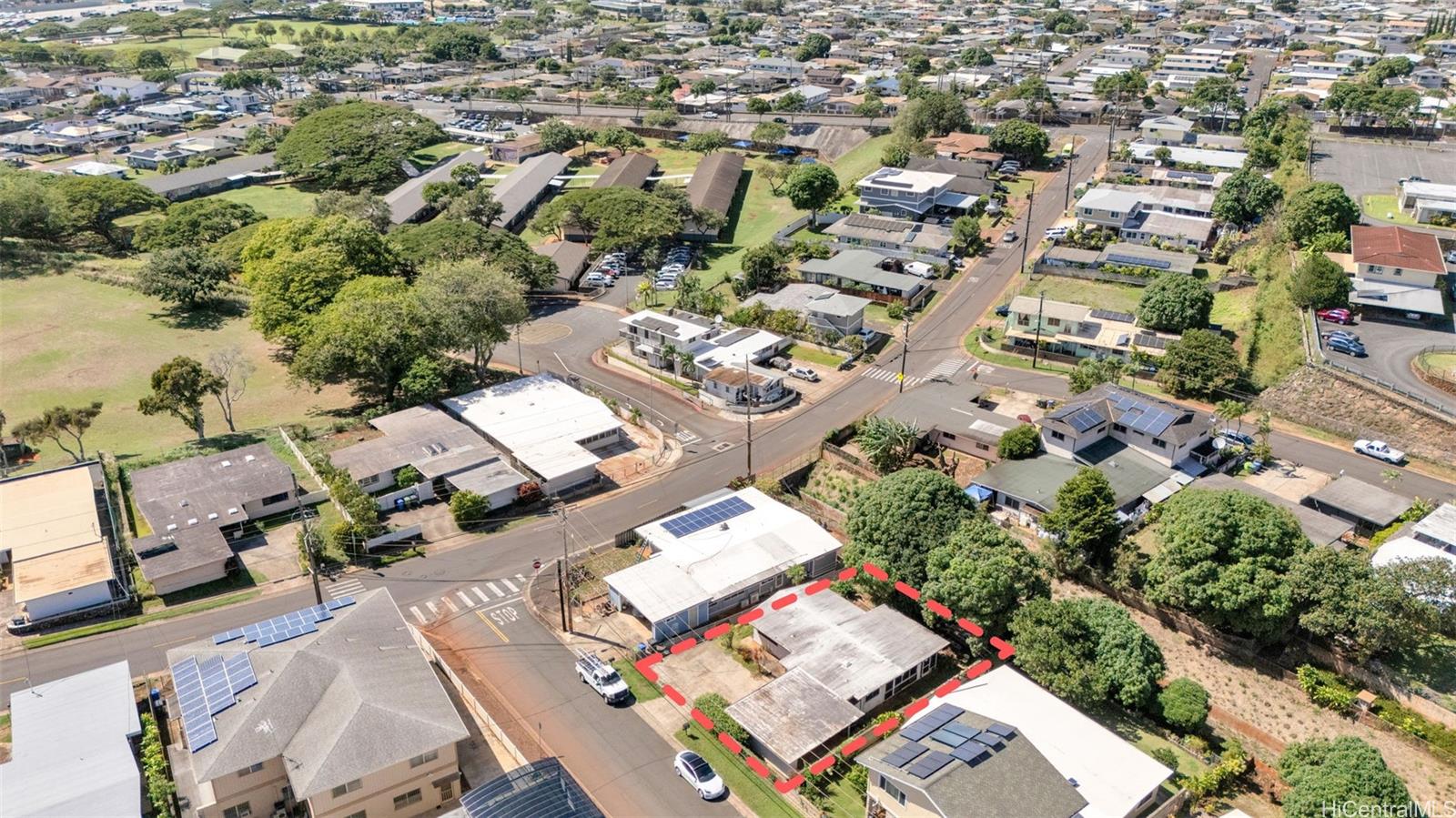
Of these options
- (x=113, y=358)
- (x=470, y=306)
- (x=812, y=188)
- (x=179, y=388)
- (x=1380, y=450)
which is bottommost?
(x=1380, y=450)

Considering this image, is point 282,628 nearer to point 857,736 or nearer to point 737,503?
point 737,503

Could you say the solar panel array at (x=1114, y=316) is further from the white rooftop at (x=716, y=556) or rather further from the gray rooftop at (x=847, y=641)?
the gray rooftop at (x=847, y=641)

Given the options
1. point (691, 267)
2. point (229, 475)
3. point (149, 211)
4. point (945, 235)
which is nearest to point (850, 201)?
point (945, 235)

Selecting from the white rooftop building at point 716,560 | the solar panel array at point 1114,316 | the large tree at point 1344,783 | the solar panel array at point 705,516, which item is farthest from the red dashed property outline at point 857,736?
the solar panel array at point 1114,316

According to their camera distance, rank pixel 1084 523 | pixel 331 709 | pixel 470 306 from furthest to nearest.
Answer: pixel 470 306 → pixel 1084 523 → pixel 331 709

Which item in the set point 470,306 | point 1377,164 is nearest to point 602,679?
point 470,306

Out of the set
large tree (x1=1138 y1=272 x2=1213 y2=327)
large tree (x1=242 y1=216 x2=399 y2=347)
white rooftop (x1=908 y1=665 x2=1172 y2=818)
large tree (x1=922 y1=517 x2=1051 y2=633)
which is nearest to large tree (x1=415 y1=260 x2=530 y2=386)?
large tree (x1=242 y1=216 x2=399 y2=347)
